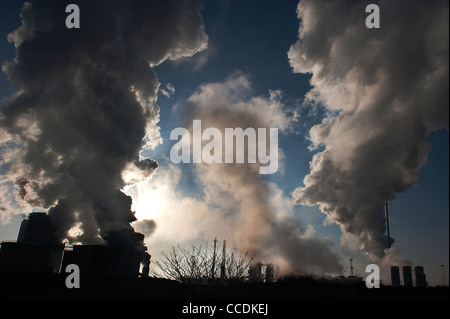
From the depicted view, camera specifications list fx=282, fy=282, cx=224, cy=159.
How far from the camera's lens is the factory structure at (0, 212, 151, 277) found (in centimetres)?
3312

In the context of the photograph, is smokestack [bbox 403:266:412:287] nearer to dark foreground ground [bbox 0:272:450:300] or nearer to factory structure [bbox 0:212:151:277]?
dark foreground ground [bbox 0:272:450:300]

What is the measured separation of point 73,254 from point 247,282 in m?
23.1

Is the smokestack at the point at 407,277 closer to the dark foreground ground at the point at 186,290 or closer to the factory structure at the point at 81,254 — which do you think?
the factory structure at the point at 81,254

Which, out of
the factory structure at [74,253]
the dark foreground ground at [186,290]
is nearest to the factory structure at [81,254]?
the factory structure at [74,253]

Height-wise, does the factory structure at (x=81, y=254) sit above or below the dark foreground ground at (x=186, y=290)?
above

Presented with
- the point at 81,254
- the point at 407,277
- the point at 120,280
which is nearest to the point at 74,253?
the point at 81,254

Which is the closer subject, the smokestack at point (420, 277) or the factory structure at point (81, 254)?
the factory structure at point (81, 254)

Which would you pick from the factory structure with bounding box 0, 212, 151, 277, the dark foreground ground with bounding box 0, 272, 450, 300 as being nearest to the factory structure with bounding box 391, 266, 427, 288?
the dark foreground ground with bounding box 0, 272, 450, 300

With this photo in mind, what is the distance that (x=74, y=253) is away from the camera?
34.1 m

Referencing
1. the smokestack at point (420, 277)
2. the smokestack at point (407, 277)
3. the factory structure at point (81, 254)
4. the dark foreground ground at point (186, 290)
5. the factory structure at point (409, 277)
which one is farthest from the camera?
the smokestack at point (420, 277)

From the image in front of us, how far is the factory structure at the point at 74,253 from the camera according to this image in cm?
3312
